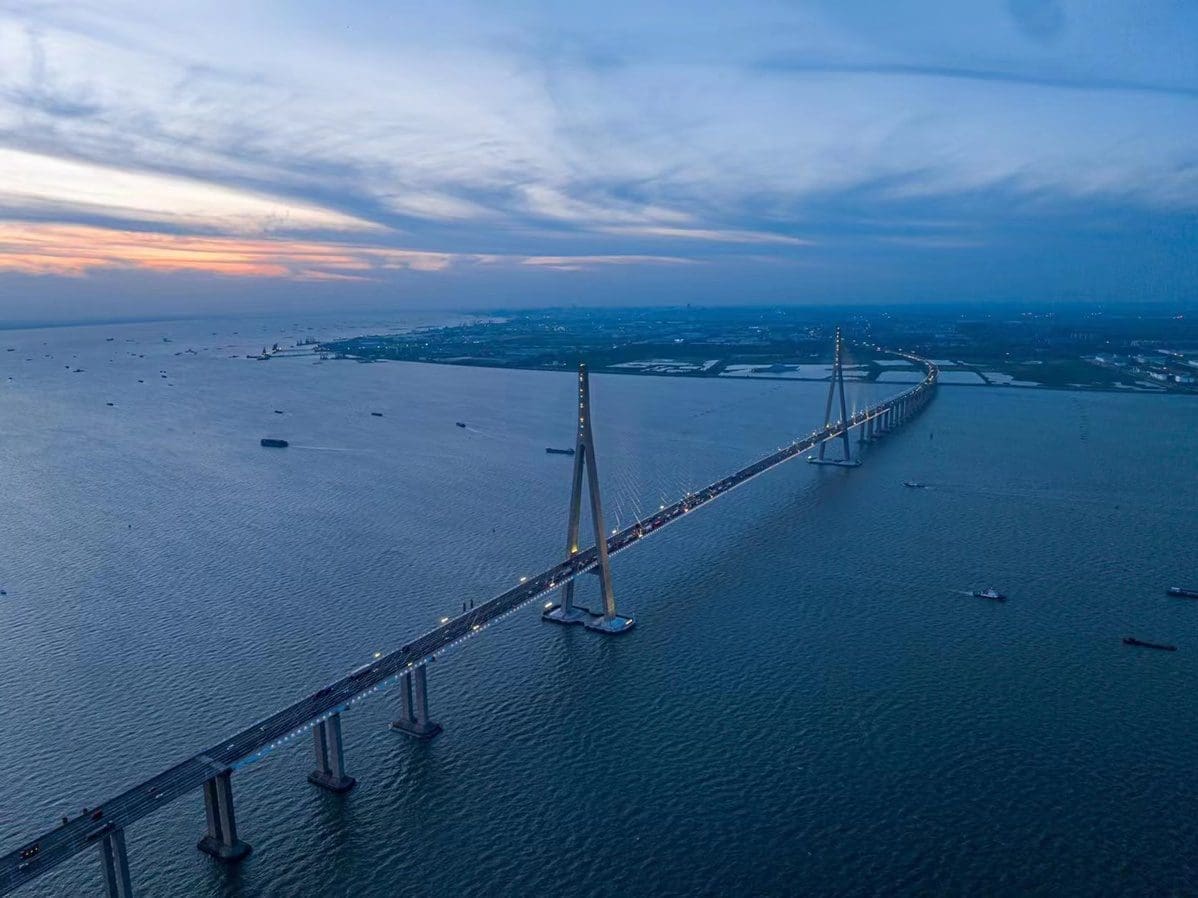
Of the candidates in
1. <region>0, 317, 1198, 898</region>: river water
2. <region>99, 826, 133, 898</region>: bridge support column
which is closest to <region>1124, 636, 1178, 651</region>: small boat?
<region>0, 317, 1198, 898</region>: river water

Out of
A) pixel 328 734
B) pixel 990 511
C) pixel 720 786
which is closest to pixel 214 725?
pixel 328 734

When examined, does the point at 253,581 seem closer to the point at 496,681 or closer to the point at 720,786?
the point at 496,681

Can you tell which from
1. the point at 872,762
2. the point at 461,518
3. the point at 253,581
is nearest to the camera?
the point at 872,762

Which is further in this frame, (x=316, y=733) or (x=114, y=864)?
(x=316, y=733)

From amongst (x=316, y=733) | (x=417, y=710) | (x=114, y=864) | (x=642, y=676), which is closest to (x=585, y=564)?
(x=642, y=676)

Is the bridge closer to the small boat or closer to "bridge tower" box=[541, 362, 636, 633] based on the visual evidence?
"bridge tower" box=[541, 362, 636, 633]

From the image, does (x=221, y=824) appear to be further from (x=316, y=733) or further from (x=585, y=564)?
(x=585, y=564)
